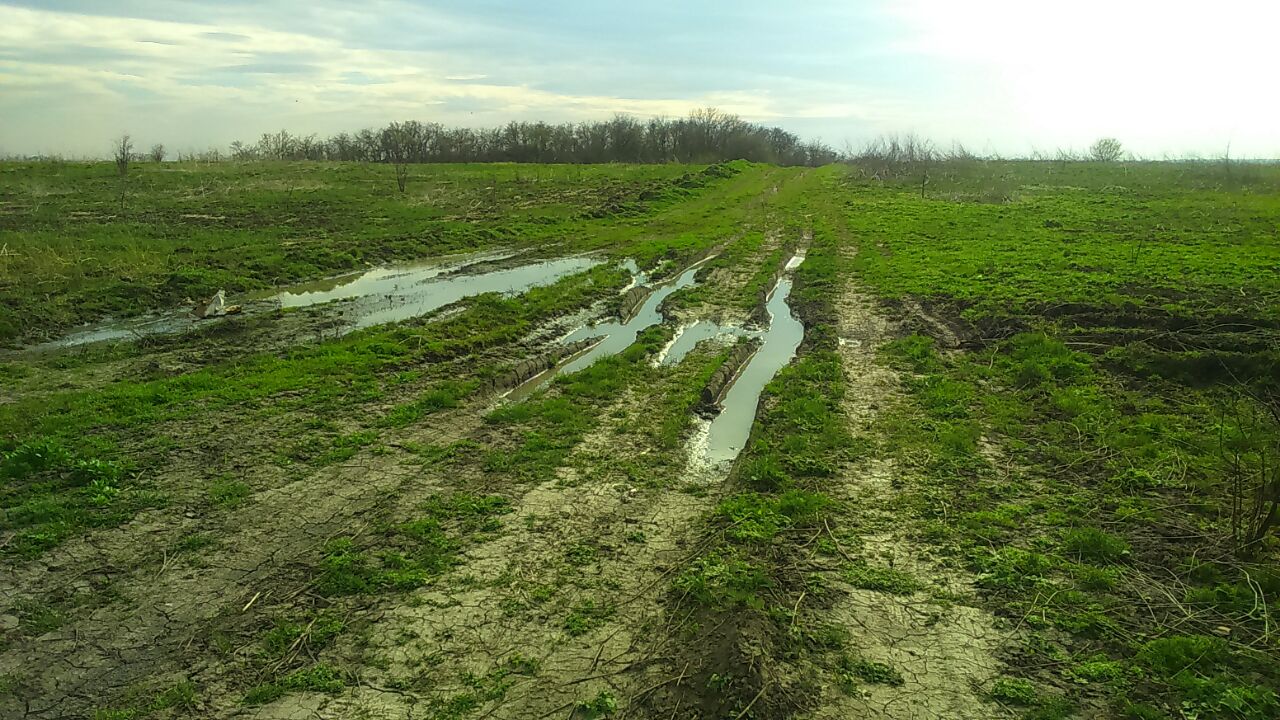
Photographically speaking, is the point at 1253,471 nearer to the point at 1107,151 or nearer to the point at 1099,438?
the point at 1099,438

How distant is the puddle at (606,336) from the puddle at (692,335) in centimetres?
99

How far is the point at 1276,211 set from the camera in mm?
27688

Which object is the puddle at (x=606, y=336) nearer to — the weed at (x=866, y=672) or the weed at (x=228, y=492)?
the weed at (x=228, y=492)

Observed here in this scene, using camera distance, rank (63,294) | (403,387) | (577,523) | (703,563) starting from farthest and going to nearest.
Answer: (63,294) < (403,387) < (577,523) < (703,563)

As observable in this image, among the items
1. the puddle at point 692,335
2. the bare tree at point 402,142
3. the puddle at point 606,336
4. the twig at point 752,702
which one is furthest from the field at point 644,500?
the bare tree at point 402,142

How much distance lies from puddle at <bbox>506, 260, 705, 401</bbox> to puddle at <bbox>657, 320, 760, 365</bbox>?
3.25ft

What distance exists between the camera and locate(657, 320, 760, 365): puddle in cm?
1405

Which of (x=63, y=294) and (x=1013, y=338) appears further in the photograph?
(x=63, y=294)

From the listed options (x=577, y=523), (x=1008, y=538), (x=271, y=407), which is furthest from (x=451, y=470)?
(x=1008, y=538)

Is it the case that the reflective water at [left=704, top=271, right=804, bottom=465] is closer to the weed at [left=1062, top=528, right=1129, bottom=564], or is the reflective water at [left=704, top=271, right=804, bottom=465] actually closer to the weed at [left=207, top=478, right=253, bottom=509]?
the weed at [left=1062, top=528, right=1129, bottom=564]

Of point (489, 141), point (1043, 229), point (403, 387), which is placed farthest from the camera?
point (489, 141)

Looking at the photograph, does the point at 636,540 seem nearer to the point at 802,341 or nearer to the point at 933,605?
the point at 933,605

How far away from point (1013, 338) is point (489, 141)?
8344 centimetres

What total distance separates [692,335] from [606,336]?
2.09 m
